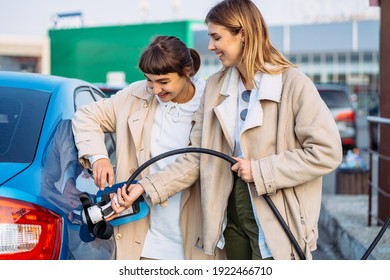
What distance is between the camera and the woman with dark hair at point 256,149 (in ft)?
10.3

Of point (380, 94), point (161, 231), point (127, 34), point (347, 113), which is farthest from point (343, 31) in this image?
point (161, 231)

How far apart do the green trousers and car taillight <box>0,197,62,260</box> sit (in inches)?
26.3

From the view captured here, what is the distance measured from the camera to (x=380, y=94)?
764cm

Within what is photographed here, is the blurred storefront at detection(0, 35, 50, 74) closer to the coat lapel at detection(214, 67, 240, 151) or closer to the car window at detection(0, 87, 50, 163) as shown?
the car window at detection(0, 87, 50, 163)

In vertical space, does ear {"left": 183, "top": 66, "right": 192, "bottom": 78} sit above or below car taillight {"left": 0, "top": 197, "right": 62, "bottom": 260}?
above

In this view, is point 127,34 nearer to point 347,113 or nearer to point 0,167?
point 347,113

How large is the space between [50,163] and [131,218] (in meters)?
0.41

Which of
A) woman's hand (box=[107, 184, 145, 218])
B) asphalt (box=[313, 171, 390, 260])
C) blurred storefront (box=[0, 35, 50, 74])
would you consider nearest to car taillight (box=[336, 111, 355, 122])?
blurred storefront (box=[0, 35, 50, 74])

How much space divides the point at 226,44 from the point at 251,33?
0.35 feet

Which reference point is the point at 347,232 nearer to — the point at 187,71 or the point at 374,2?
the point at 374,2

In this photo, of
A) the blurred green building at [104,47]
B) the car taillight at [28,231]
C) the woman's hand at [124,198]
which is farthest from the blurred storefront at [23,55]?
the car taillight at [28,231]

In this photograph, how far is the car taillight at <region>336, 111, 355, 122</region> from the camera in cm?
1777

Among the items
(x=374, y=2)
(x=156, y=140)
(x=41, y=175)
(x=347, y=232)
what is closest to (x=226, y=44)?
(x=156, y=140)

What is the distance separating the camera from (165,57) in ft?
11.5
